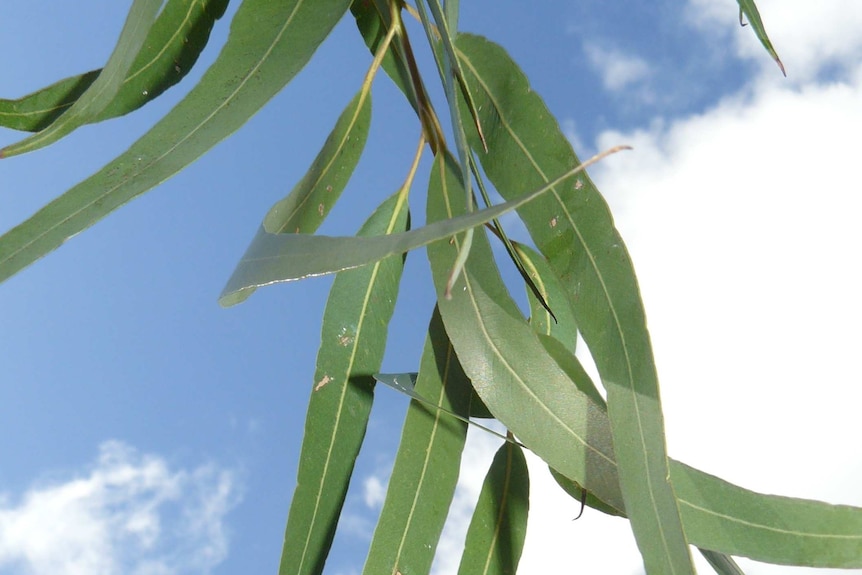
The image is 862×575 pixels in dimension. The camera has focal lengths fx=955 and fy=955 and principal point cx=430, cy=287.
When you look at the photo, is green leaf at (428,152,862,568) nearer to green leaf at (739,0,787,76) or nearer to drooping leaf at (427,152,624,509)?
drooping leaf at (427,152,624,509)

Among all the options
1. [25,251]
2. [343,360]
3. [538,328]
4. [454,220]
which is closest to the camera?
[454,220]

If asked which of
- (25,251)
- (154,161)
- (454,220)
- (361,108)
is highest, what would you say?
(361,108)

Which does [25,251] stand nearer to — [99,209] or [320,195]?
[99,209]

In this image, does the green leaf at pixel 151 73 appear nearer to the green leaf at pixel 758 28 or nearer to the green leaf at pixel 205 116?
the green leaf at pixel 205 116

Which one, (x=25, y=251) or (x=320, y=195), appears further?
(x=320, y=195)

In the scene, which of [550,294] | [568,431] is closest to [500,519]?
[568,431]

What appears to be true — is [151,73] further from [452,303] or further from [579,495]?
[579,495]

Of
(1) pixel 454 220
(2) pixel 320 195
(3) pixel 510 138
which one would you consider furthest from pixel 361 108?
(1) pixel 454 220
